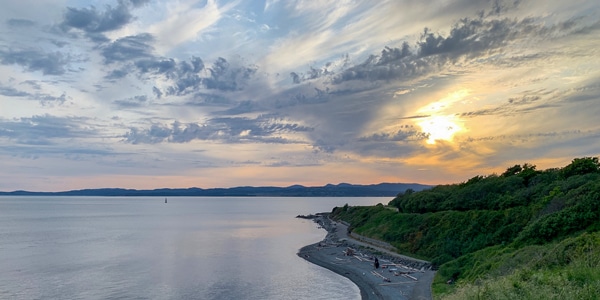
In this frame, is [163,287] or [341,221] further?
[341,221]

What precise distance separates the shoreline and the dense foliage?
207cm

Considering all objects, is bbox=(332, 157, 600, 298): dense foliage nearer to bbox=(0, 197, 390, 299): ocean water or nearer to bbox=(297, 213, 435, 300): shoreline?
bbox=(297, 213, 435, 300): shoreline

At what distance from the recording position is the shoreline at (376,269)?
4031 cm

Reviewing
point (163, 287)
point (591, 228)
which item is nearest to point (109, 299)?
point (163, 287)

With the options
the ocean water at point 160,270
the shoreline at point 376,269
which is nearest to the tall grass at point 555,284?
the shoreline at point 376,269

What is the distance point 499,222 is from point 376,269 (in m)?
15.2

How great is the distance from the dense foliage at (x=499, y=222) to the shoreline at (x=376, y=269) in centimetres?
207

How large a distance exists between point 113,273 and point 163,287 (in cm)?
1074

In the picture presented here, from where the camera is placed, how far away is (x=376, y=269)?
51656 mm

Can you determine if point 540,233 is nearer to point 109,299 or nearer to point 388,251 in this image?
point 388,251

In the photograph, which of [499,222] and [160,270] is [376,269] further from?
[160,270]

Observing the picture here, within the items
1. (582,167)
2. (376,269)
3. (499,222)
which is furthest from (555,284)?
(582,167)

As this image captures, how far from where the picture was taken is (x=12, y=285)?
4559 cm

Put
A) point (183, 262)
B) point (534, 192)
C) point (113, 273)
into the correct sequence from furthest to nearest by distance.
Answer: point (183, 262) → point (534, 192) → point (113, 273)
